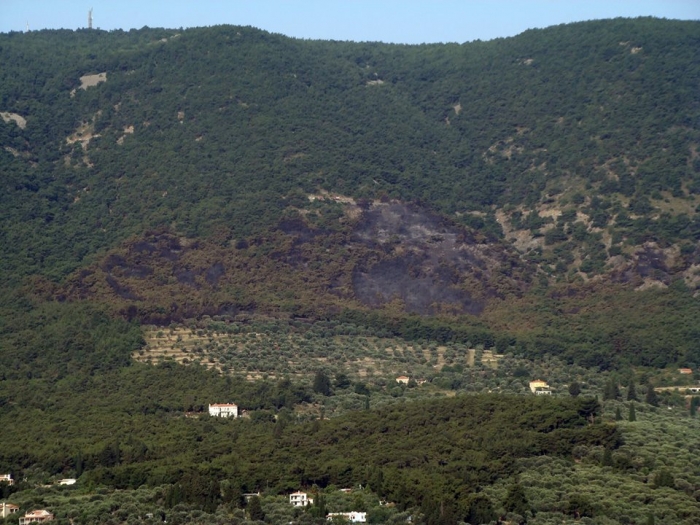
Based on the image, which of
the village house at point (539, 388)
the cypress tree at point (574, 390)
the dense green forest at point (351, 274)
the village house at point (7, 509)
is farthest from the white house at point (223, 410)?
the village house at point (7, 509)

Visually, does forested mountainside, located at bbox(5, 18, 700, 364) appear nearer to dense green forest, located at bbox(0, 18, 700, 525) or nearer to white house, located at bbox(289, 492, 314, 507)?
dense green forest, located at bbox(0, 18, 700, 525)

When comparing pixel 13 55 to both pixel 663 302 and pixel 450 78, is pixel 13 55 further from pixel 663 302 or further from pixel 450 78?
pixel 663 302

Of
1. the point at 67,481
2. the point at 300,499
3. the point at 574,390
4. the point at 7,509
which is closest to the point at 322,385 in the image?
the point at 574,390

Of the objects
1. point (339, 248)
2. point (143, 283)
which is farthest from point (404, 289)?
point (143, 283)

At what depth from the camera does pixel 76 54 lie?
544ft

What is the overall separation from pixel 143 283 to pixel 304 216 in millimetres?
13323

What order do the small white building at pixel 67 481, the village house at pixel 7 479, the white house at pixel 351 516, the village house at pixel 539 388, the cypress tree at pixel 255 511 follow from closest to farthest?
the white house at pixel 351 516, the cypress tree at pixel 255 511, the village house at pixel 7 479, the small white building at pixel 67 481, the village house at pixel 539 388

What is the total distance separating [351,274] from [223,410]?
2765 centimetres

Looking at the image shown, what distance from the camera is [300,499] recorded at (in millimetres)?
93312

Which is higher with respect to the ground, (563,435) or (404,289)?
(404,289)

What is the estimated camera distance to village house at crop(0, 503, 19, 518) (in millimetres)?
90106

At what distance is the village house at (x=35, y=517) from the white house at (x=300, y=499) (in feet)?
33.3

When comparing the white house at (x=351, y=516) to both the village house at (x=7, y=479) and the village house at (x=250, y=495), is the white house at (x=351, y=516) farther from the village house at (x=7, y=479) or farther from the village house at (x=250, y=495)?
the village house at (x=7, y=479)

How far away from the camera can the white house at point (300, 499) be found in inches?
3639
